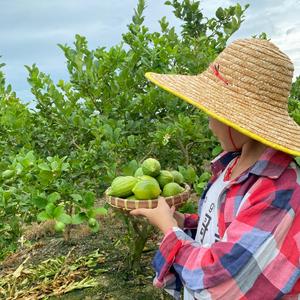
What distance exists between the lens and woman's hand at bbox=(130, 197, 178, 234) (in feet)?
5.56

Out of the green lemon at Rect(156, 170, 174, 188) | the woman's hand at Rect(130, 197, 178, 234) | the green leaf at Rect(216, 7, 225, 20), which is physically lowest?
the woman's hand at Rect(130, 197, 178, 234)

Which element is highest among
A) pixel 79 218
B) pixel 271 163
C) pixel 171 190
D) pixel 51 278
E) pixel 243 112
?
pixel 243 112

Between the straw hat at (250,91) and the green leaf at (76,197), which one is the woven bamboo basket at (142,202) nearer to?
the straw hat at (250,91)

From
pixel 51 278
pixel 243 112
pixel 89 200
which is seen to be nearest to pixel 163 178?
pixel 89 200

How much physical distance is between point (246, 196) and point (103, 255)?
307cm

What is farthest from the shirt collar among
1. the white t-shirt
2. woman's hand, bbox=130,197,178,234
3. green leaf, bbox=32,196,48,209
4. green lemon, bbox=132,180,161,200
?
green leaf, bbox=32,196,48,209

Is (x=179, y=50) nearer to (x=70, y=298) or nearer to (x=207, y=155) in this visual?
(x=207, y=155)

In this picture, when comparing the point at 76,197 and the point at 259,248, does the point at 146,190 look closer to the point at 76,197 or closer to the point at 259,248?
the point at 259,248

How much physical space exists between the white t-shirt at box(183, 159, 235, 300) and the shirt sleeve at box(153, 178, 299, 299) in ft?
0.73

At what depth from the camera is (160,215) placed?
5.68 ft

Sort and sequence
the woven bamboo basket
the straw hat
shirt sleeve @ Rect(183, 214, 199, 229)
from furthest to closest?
shirt sleeve @ Rect(183, 214, 199, 229) → the woven bamboo basket → the straw hat

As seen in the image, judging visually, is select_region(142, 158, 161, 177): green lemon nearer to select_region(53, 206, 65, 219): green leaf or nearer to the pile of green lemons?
the pile of green lemons

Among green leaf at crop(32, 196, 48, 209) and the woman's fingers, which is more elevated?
the woman's fingers

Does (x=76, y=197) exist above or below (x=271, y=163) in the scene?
below
